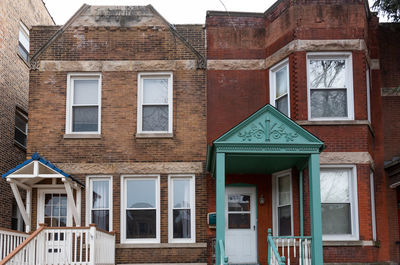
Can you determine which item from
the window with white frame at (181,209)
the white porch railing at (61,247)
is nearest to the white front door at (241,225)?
the window with white frame at (181,209)

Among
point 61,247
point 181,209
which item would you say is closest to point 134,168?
point 181,209

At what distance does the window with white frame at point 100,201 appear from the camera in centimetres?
1420

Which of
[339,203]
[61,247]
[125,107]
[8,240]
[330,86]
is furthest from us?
[125,107]

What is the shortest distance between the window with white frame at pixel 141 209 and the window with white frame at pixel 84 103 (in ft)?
5.91

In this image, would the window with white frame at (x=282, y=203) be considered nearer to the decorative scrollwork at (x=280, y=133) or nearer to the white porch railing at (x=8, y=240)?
the decorative scrollwork at (x=280, y=133)

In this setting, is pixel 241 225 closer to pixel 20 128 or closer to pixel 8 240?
pixel 8 240

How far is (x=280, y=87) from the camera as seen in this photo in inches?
571

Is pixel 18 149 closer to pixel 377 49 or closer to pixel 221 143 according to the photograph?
pixel 221 143

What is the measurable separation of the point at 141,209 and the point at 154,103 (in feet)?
9.50

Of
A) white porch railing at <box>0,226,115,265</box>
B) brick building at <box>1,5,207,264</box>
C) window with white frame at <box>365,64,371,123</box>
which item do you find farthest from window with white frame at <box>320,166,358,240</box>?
white porch railing at <box>0,226,115,265</box>

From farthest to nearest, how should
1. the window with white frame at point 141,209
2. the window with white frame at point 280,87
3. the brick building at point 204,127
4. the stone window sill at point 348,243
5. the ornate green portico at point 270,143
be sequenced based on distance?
1. the window with white frame at point 280,87
2. the window with white frame at point 141,209
3. the brick building at point 204,127
4. the stone window sill at point 348,243
5. the ornate green portico at point 270,143

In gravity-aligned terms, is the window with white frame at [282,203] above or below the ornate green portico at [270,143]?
below

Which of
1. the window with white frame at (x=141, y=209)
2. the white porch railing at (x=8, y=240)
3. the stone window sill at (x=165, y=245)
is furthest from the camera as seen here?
the window with white frame at (x=141, y=209)

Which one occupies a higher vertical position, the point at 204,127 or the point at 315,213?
the point at 204,127
